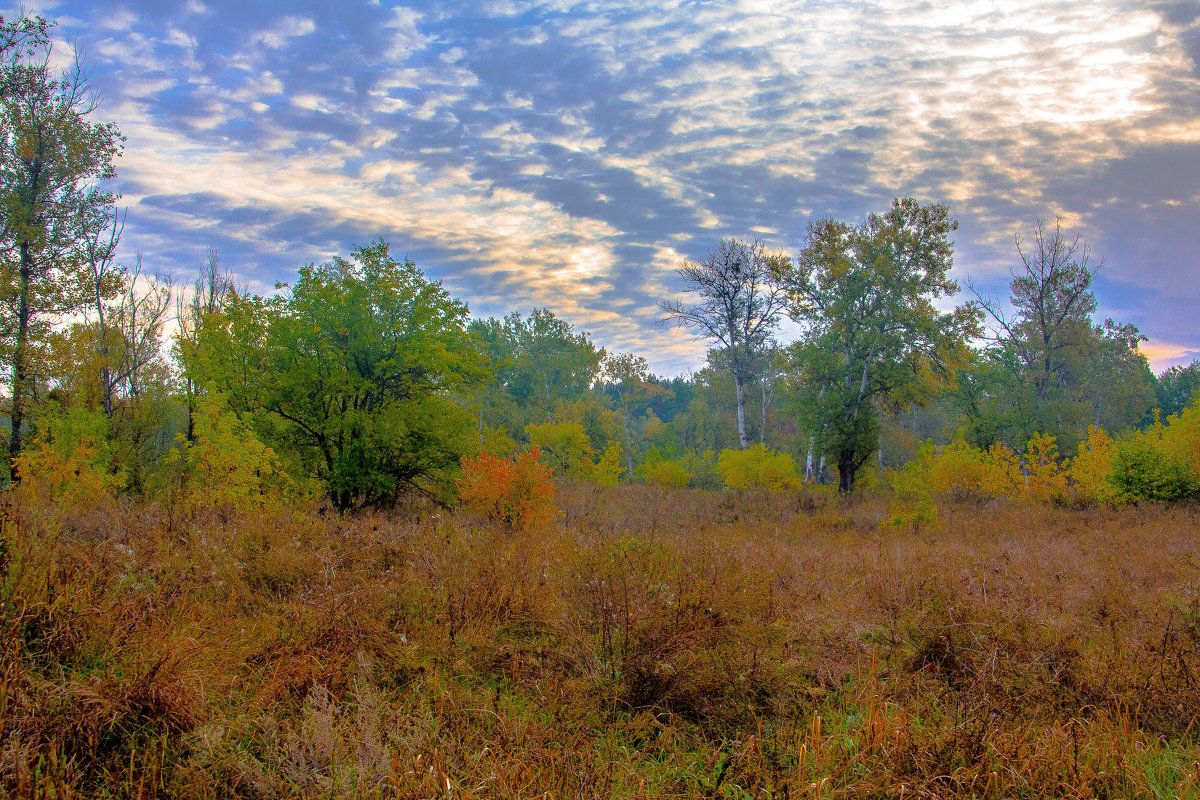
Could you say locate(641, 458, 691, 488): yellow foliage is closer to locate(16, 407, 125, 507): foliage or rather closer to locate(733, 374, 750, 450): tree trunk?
locate(733, 374, 750, 450): tree trunk

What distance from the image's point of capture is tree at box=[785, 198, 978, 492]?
2373cm

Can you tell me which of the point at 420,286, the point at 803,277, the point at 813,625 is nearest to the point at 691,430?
the point at 803,277

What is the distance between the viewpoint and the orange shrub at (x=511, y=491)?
12570mm

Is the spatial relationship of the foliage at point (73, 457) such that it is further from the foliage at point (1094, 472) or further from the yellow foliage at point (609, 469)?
the foliage at point (1094, 472)

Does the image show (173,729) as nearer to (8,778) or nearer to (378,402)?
(8,778)

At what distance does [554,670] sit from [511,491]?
7841 millimetres

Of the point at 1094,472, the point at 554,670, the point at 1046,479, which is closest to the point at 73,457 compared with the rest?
the point at 554,670

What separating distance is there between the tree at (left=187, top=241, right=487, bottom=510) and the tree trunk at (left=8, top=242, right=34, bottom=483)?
284 inches

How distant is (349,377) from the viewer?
48.1ft

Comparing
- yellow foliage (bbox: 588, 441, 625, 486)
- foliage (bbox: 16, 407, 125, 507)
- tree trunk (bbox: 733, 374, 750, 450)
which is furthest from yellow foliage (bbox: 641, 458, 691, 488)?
foliage (bbox: 16, 407, 125, 507)

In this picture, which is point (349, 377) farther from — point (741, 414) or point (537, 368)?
point (537, 368)

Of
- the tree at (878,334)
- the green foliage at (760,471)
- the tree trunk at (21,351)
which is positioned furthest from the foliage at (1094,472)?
the tree trunk at (21,351)

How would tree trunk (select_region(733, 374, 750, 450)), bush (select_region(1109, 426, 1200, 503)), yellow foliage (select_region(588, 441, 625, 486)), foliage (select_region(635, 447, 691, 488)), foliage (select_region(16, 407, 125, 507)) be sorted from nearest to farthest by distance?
foliage (select_region(16, 407, 125, 507)) → bush (select_region(1109, 426, 1200, 503)) → tree trunk (select_region(733, 374, 750, 450)) → foliage (select_region(635, 447, 691, 488)) → yellow foliage (select_region(588, 441, 625, 486))

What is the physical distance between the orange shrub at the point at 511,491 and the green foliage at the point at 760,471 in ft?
48.3
